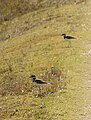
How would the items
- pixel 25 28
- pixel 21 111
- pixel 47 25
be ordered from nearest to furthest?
pixel 21 111, pixel 47 25, pixel 25 28

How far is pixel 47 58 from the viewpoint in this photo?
33625 mm

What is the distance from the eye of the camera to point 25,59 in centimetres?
3519

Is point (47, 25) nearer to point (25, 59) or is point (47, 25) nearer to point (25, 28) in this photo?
point (25, 28)

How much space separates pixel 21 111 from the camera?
22.2 metres

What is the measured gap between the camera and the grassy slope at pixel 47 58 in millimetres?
22141

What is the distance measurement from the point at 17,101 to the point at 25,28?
31280mm

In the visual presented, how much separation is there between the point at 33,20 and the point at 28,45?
51.5 feet

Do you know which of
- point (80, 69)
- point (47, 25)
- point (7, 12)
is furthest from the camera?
point (7, 12)

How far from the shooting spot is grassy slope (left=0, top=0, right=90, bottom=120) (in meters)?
22.1

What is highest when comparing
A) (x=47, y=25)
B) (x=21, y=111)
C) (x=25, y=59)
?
(x=47, y=25)

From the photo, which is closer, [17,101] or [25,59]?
[17,101]

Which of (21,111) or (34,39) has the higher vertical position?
(34,39)

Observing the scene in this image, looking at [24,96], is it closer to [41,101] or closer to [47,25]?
[41,101]

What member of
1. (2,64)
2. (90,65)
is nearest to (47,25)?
(2,64)
